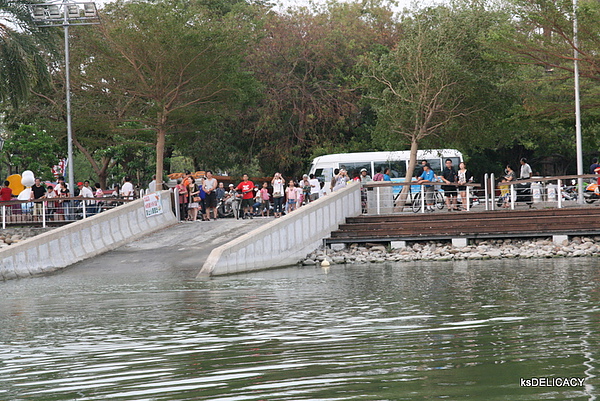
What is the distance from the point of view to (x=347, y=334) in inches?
365

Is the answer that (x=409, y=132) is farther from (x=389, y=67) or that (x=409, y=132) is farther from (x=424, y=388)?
(x=424, y=388)

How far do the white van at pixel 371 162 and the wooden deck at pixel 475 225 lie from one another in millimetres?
14584

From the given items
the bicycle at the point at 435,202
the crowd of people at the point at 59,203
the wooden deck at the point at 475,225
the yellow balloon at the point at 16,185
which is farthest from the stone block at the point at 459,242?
the yellow balloon at the point at 16,185

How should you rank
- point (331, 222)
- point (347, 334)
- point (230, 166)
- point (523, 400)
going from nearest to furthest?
point (523, 400), point (347, 334), point (331, 222), point (230, 166)

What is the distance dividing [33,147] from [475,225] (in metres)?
30.1

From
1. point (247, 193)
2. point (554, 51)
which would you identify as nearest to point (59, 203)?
point (247, 193)

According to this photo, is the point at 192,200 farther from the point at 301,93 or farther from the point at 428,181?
the point at 301,93

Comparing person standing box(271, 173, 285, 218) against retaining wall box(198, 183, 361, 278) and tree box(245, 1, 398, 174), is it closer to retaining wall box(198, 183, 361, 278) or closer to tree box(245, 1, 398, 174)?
retaining wall box(198, 183, 361, 278)

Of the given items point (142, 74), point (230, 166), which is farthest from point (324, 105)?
point (142, 74)

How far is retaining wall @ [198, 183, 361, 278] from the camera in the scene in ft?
64.9

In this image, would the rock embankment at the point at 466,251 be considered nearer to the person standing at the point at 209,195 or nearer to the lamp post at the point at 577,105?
the lamp post at the point at 577,105

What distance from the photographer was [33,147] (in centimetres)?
4753

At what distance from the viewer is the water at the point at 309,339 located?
651cm

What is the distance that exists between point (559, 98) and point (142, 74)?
1748 cm
